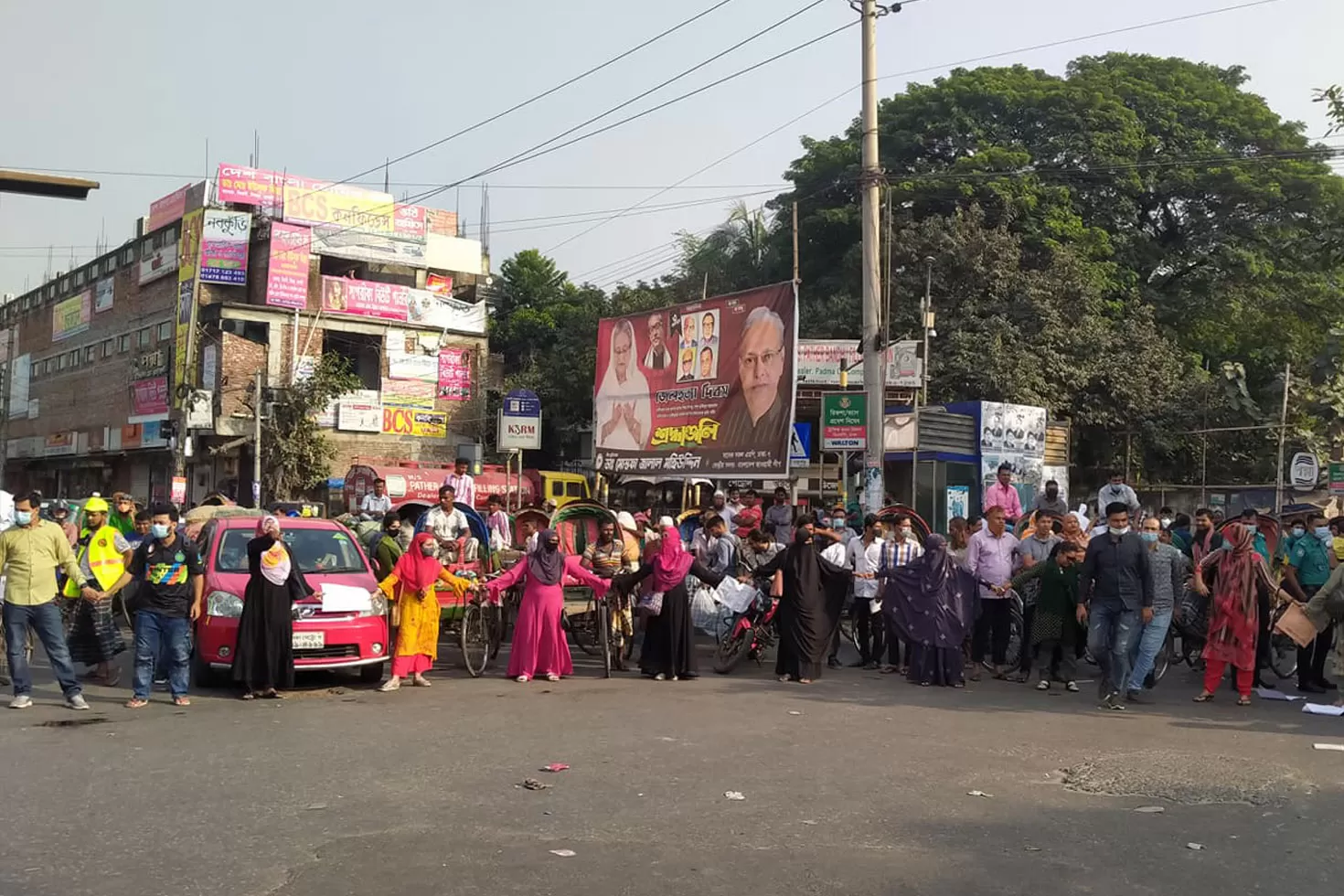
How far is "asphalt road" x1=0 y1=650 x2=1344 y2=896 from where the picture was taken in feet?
17.6

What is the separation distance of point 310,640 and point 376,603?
73 cm

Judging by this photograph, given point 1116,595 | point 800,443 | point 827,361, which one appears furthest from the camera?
point 827,361

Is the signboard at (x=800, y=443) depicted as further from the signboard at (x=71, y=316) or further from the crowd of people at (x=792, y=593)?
the signboard at (x=71, y=316)

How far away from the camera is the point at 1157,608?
1079 centimetres

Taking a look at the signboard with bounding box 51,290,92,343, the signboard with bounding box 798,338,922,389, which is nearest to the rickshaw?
the signboard with bounding box 798,338,922,389

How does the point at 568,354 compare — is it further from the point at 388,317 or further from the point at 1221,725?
the point at 1221,725

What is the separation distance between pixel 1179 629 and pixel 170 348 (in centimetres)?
3991

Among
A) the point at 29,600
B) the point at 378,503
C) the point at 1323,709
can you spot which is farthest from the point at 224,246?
the point at 1323,709

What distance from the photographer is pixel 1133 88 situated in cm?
4375

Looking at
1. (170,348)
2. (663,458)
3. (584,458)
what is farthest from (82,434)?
(663,458)

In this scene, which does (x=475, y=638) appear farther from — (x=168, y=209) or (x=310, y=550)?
(x=168, y=209)

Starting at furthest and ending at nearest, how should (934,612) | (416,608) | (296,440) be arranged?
(296,440) < (934,612) < (416,608)

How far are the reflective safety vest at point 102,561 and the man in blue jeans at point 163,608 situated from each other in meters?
1.07

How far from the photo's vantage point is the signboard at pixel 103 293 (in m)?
50.0
